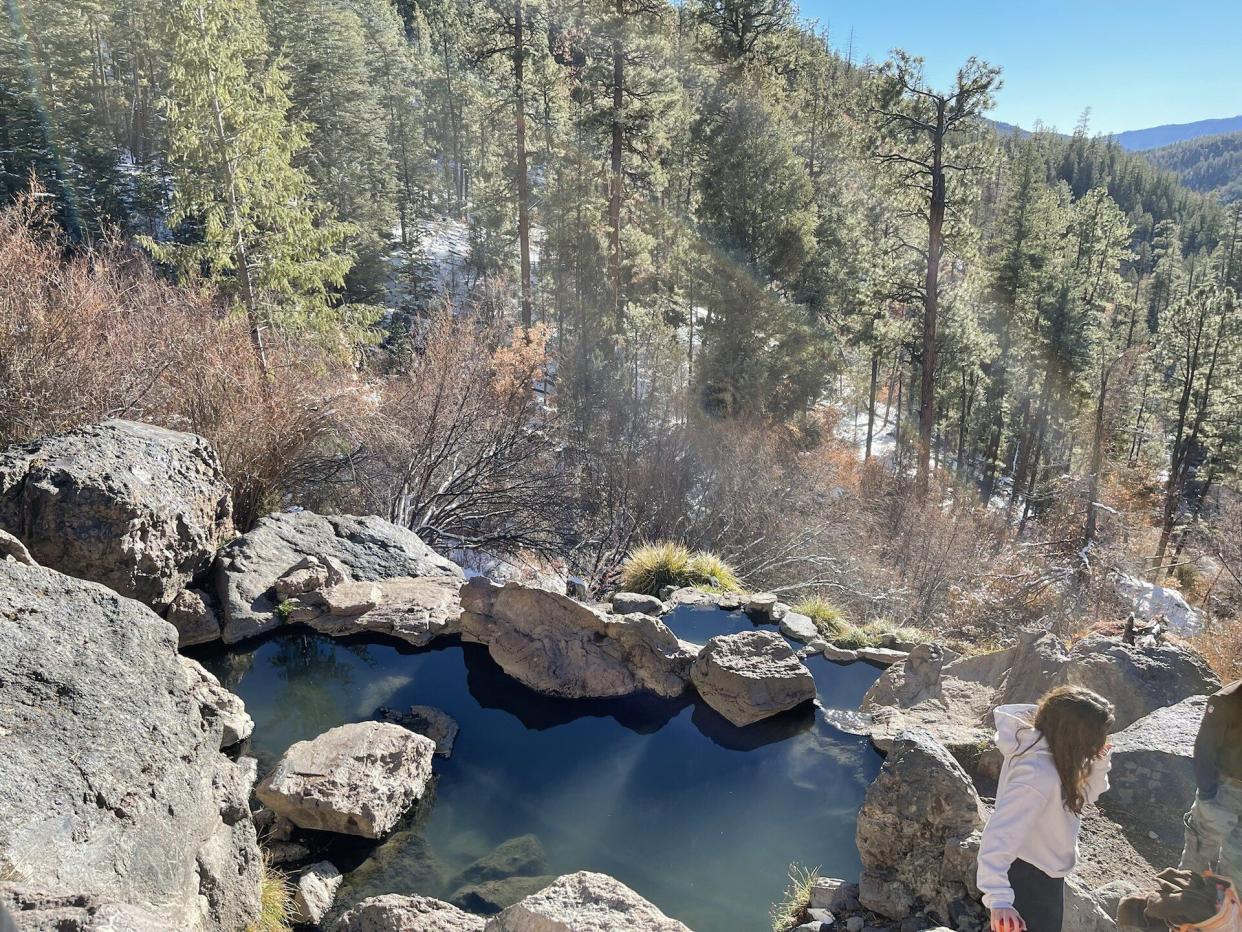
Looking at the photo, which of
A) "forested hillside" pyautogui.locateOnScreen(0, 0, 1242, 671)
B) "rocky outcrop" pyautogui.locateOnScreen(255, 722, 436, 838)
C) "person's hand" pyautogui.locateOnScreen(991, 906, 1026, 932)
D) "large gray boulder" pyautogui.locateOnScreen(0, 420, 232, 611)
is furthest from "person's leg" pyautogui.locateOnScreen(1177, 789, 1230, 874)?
"forested hillside" pyautogui.locateOnScreen(0, 0, 1242, 671)

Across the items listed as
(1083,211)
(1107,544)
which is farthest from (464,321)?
(1083,211)

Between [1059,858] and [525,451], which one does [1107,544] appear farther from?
[1059,858]

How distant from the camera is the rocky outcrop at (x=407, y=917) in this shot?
12.7 ft

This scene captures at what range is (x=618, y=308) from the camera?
70.1 feet

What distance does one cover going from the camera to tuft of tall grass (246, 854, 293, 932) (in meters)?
3.93

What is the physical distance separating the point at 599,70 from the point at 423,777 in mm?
17899

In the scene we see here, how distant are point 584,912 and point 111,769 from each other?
85.9 inches

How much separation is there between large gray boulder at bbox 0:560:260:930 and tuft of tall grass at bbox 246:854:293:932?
0.29 ft

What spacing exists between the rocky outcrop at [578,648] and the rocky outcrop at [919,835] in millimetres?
2551

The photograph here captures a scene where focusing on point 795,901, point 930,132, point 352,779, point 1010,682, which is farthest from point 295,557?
point 930,132

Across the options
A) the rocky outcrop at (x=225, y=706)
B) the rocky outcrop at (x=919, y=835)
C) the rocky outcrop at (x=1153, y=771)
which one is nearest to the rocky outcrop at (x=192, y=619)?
the rocky outcrop at (x=225, y=706)

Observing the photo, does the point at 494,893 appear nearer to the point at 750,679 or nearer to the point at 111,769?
the point at 111,769

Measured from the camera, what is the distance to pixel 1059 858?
9.48 feet

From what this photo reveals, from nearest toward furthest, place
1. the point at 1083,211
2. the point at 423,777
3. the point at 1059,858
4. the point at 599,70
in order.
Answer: the point at 1059,858
the point at 423,777
the point at 599,70
the point at 1083,211
